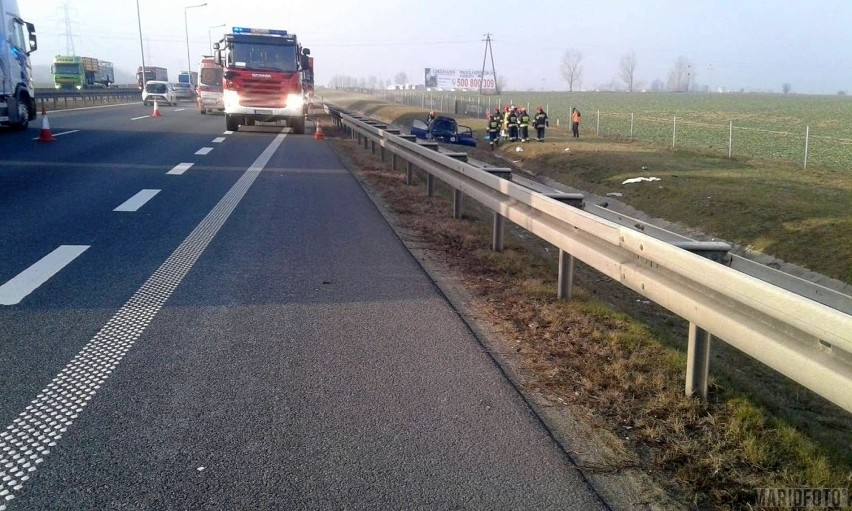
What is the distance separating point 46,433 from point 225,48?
2508 centimetres

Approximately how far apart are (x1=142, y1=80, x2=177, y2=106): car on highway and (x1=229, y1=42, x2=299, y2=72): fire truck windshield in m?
28.1

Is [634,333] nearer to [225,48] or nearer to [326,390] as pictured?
[326,390]

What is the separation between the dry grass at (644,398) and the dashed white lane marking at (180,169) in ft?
28.8

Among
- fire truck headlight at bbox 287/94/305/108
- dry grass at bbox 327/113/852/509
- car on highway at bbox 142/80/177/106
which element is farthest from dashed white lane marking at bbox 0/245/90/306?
car on highway at bbox 142/80/177/106

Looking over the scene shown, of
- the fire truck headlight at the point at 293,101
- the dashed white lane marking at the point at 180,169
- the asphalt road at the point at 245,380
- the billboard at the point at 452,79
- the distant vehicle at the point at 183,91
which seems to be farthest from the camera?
the billboard at the point at 452,79

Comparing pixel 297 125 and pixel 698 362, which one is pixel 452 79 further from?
pixel 698 362

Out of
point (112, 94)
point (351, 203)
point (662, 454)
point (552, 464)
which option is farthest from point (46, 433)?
point (112, 94)

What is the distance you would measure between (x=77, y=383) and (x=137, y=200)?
7458 millimetres

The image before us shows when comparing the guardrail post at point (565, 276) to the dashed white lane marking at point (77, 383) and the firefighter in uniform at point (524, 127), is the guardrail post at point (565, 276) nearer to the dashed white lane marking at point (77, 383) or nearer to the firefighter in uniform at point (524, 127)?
the dashed white lane marking at point (77, 383)

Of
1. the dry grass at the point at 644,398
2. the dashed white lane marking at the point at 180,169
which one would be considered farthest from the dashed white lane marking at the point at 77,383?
the dashed white lane marking at the point at 180,169

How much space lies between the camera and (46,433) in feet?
13.3

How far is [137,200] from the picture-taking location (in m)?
11.7

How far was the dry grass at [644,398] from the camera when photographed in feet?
12.2

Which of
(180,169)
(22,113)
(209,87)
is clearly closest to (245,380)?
(180,169)
